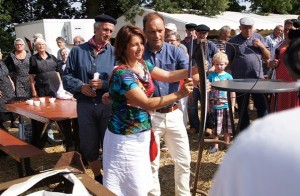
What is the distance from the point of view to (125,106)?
226 centimetres

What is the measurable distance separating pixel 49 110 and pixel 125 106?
216 centimetres

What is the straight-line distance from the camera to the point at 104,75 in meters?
3.26

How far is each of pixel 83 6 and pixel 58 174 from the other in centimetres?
2105

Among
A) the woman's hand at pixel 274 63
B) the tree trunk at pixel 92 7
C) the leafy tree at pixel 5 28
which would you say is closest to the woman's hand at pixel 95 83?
the woman's hand at pixel 274 63

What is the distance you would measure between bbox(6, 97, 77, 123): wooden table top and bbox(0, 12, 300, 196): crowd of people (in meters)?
→ 0.21

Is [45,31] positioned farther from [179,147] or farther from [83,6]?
[83,6]

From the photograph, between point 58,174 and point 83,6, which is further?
point 83,6

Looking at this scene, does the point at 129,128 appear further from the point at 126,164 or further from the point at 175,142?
the point at 175,142

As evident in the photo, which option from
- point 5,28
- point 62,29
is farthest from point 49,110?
point 5,28

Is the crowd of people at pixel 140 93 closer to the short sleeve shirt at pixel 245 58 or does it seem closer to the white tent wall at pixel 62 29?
the short sleeve shirt at pixel 245 58

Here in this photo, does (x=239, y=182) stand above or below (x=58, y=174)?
above

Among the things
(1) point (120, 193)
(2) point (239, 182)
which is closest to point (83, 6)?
(1) point (120, 193)

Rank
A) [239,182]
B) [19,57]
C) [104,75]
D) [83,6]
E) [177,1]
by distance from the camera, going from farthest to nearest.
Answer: [83,6] → [177,1] → [19,57] → [104,75] → [239,182]

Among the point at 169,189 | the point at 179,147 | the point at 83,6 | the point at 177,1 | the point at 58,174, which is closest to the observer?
the point at 58,174
